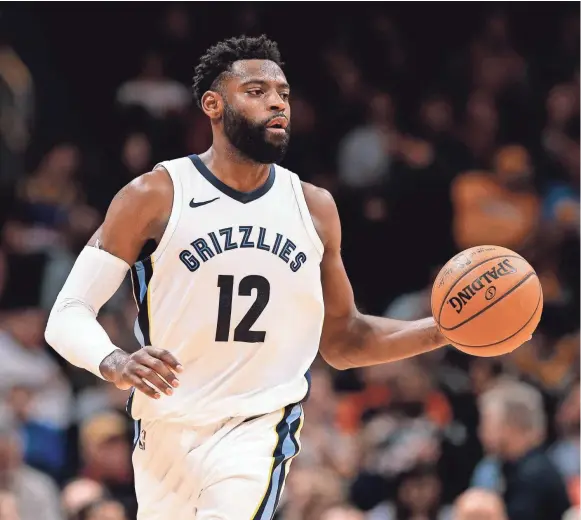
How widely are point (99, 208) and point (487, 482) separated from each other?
17.4 feet

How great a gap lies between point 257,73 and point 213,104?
27cm

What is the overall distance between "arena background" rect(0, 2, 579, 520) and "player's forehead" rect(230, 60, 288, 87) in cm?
341

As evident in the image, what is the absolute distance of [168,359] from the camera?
452 centimetres

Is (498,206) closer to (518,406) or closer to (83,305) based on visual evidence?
(518,406)

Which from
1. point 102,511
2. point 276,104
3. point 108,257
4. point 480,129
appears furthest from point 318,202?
point 480,129

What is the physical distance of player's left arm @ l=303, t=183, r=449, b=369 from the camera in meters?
5.67

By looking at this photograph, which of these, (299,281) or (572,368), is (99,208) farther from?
(299,281)

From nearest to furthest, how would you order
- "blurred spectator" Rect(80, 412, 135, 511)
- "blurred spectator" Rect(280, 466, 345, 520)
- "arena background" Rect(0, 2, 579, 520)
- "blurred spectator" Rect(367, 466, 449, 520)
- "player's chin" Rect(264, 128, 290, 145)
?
1. "player's chin" Rect(264, 128, 290, 145)
2. "blurred spectator" Rect(280, 466, 345, 520)
3. "blurred spectator" Rect(367, 466, 449, 520)
4. "arena background" Rect(0, 2, 579, 520)
5. "blurred spectator" Rect(80, 412, 135, 511)

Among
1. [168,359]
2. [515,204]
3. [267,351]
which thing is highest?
[168,359]

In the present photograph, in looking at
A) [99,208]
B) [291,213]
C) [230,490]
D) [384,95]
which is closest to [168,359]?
[230,490]

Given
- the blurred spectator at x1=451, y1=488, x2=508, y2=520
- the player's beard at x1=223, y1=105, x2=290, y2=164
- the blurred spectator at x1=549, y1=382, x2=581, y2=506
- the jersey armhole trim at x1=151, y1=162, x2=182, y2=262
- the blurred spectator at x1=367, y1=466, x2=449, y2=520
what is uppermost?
Result: the player's beard at x1=223, y1=105, x2=290, y2=164

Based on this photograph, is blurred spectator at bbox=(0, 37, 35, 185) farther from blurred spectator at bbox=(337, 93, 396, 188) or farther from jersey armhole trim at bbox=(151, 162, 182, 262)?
jersey armhole trim at bbox=(151, 162, 182, 262)

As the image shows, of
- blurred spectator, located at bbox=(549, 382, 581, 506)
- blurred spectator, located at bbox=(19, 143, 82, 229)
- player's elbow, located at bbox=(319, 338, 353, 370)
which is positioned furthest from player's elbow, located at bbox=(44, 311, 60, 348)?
blurred spectator, located at bbox=(19, 143, 82, 229)

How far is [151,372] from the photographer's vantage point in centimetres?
455
